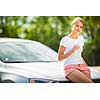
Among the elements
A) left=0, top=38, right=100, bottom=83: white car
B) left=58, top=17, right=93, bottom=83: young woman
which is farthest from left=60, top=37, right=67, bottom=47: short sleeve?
left=0, top=38, right=100, bottom=83: white car

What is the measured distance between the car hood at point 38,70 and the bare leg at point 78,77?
7cm

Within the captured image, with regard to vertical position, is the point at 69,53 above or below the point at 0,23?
below

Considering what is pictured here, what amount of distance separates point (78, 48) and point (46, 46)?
339mm

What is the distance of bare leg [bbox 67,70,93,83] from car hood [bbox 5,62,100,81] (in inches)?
2.6

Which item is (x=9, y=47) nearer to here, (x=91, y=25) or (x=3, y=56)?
(x=3, y=56)

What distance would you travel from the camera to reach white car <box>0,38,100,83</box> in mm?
4520

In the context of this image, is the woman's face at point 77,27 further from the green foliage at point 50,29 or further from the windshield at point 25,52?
the windshield at point 25,52

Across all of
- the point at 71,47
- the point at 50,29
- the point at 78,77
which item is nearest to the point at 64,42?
the point at 71,47

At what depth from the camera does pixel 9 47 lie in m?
4.59

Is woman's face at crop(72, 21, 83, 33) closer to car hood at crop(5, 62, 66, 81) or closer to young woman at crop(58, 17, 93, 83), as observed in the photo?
young woman at crop(58, 17, 93, 83)

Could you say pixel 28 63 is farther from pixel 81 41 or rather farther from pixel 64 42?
pixel 81 41

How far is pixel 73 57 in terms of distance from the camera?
4.57 meters
